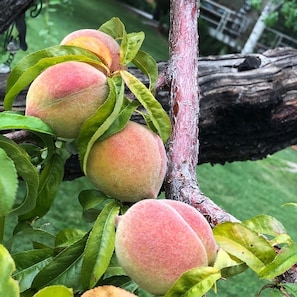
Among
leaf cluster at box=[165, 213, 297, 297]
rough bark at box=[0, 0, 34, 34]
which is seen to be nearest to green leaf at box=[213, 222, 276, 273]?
leaf cluster at box=[165, 213, 297, 297]

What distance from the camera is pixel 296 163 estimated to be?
6.13m

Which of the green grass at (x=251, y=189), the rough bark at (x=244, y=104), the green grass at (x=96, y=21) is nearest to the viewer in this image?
the rough bark at (x=244, y=104)

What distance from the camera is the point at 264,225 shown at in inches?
19.8

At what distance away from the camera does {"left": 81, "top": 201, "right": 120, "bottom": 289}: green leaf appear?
1.47 ft

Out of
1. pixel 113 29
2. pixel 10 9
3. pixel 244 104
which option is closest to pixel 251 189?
pixel 244 104

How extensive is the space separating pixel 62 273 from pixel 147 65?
0.26 metres

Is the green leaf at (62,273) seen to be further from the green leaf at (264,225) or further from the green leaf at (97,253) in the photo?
the green leaf at (264,225)

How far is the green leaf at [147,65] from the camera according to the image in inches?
24.5

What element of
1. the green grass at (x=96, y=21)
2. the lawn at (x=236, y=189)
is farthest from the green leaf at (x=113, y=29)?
the green grass at (x=96, y=21)

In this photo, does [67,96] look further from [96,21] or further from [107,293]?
[96,21]

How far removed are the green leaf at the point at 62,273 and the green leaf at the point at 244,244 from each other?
0.13m

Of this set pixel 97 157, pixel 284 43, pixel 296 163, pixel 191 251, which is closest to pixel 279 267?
pixel 191 251

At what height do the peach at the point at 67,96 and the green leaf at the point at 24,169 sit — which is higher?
the peach at the point at 67,96

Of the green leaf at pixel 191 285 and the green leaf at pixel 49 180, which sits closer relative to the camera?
the green leaf at pixel 191 285
